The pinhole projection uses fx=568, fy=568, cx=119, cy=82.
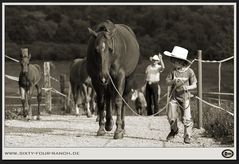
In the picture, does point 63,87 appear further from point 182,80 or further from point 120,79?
point 182,80

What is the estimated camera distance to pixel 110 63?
9.96 metres

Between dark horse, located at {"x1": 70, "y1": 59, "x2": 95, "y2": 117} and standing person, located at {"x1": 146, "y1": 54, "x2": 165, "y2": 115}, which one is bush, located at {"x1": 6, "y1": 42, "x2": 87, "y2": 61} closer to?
dark horse, located at {"x1": 70, "y1": 59, "x2": 95, "y2": 117}

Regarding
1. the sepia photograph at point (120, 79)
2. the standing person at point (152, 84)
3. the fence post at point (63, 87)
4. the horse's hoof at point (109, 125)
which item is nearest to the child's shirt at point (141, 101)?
the sepia photograph at point (120, 79)

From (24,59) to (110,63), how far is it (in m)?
4.17

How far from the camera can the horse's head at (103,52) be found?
9.62 m

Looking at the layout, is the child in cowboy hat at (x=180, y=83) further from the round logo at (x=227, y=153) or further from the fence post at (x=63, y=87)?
the fence post at (x=63, y=87)

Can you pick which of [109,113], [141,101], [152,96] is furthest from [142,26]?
[109,113]

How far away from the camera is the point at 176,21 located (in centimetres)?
1524

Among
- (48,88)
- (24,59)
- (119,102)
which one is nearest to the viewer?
(119,102)

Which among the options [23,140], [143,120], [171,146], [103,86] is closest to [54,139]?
[23,140]

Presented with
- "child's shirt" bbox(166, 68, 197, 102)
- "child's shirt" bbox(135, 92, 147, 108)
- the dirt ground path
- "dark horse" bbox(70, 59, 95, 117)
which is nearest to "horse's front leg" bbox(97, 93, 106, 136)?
the dirt ground path

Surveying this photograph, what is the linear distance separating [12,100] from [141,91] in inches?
156

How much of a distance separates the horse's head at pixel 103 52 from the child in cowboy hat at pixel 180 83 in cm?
99

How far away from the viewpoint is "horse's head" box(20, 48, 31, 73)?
13.5 m
